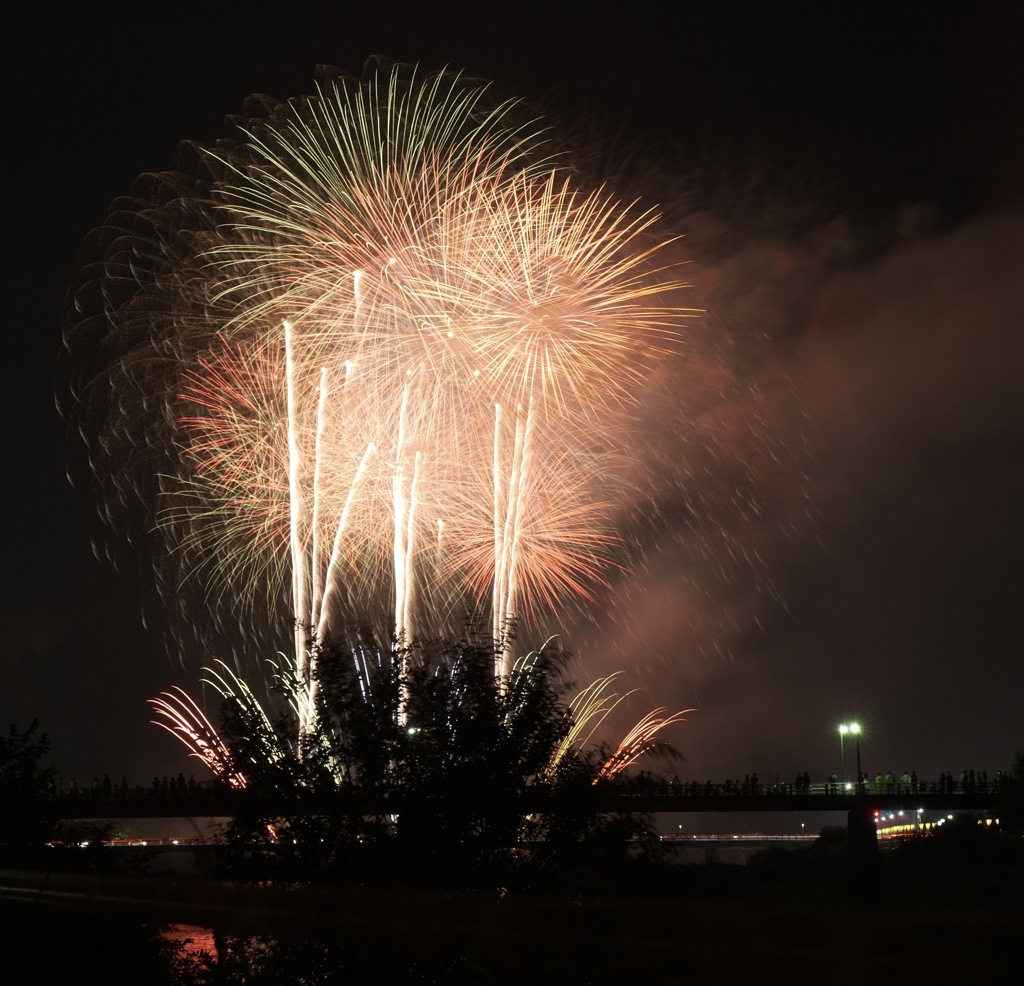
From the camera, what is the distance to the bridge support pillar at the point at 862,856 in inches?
2564

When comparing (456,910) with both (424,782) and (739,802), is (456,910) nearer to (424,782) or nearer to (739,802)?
(424,782)

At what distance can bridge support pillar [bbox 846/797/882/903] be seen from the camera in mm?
65125

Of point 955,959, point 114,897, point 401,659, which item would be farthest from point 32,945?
point 955,959

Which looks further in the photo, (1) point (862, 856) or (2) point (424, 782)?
(1) point (862, 856)

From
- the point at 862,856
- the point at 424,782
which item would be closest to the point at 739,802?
the point at 862,856

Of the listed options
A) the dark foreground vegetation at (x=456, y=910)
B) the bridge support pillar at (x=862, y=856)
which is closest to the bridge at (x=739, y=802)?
the bridge support pillar at (x=862, y=856)

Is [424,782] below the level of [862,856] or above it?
Answer: above

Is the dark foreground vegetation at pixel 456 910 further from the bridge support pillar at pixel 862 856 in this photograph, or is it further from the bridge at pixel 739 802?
the bridge support pillar at pixel 862 856

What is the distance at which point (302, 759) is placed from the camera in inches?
645

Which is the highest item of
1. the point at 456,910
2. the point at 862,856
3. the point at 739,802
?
the point at 456,910

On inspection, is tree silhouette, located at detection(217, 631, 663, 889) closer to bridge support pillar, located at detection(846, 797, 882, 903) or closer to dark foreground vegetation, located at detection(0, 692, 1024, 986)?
dark foreground vegetation, located at detection(0, 692, 1024, 986)

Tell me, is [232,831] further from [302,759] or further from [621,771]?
[621,771]

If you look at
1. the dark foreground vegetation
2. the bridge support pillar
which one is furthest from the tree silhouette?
the bridge support pillar

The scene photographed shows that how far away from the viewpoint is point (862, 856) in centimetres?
6725
